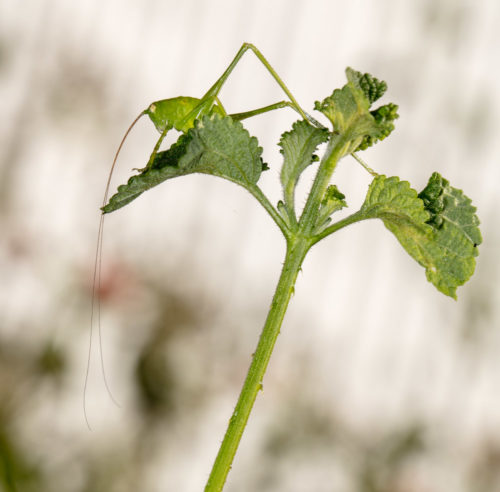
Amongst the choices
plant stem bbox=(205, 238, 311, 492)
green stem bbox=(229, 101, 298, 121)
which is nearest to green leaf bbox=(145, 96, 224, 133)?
green stem bbox=(229, 101, 298, 121)

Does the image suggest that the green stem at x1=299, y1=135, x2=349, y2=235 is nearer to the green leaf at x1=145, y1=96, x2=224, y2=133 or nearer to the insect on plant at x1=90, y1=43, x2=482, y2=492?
the insect on plant at x1=90, y1=43, x2=482, y2=492

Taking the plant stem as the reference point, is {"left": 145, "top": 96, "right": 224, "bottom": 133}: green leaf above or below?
above

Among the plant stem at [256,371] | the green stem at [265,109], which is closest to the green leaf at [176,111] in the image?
the green stem at [265,109]

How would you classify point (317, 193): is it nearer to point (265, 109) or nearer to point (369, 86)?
point (369, 86)

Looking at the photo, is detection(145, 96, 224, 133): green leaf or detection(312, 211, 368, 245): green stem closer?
detection(312, 211, 368, 245): green stem

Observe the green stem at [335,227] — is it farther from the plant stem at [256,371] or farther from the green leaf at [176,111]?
the green leaf at [176,111]

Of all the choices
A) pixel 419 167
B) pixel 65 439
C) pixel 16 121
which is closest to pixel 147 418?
pixel 65 439

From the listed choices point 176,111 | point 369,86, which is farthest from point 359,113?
point 176,111
